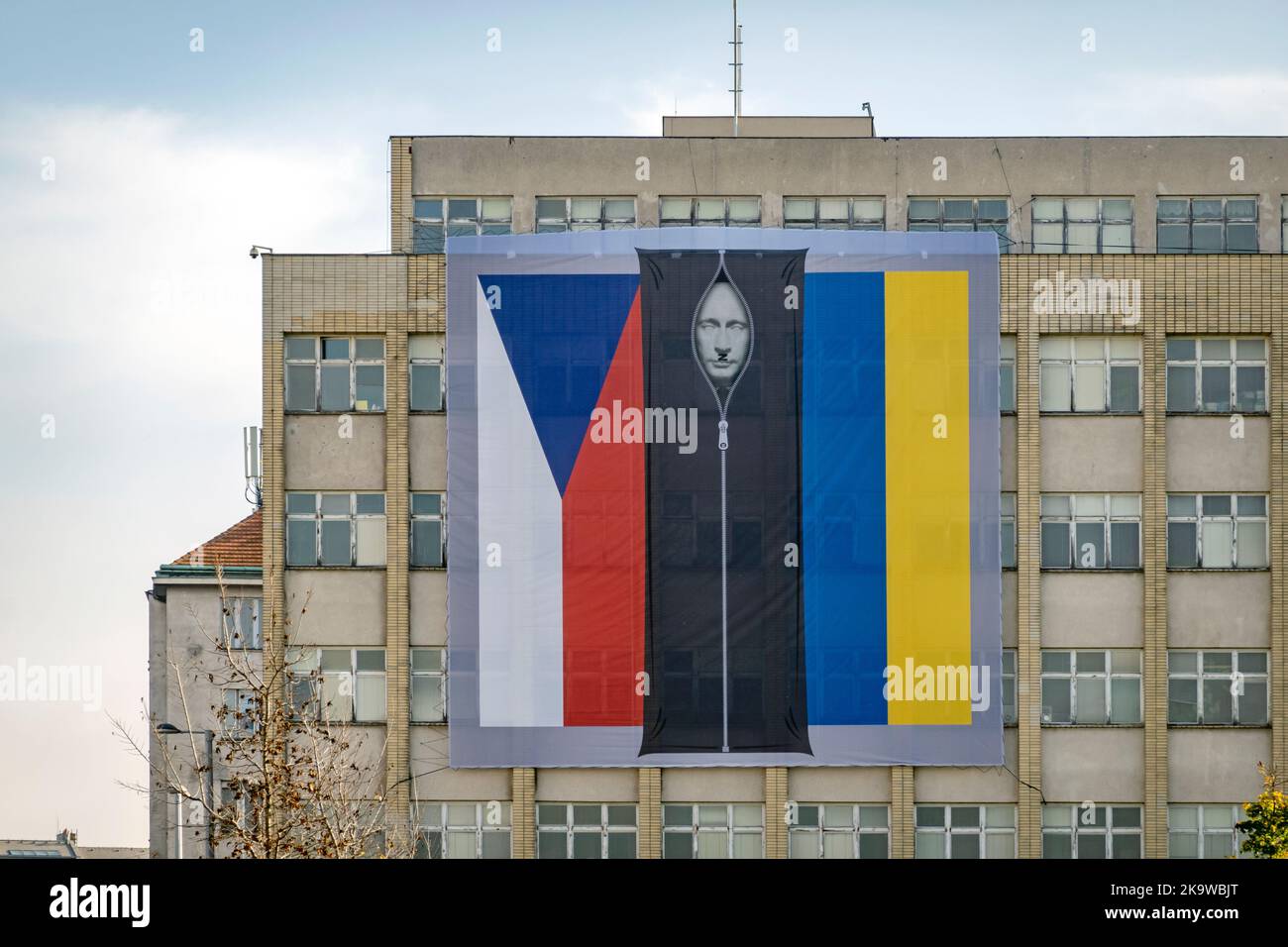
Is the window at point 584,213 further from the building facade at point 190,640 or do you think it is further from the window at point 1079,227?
the building facade at point 190,640

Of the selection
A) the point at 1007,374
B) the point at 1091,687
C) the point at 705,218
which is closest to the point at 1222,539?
the point at 1091,687

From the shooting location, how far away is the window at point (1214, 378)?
3180 cm

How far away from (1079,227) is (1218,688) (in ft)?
37.2

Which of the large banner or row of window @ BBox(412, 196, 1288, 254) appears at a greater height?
row of window @ BBox(412, 196, 1288, 254)

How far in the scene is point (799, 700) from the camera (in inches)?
1207

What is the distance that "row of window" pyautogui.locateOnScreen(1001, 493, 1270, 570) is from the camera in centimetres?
3151

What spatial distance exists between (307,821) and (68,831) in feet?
101

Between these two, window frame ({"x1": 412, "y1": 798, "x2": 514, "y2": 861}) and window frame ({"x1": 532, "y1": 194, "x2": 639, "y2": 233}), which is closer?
window frame ({"x1": 412, "y1": 798, "x2": 514, "y2": 861})

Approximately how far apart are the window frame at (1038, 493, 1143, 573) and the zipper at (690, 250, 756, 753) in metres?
7.35

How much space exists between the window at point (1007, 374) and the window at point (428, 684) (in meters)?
14.2

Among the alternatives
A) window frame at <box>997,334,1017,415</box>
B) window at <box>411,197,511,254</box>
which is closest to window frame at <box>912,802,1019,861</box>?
window frame at <box>997,334,1017,415</box>

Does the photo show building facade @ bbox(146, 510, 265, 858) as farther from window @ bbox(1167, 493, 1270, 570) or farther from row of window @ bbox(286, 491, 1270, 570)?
window @ bbox(1167, 493, 1270, 570)
